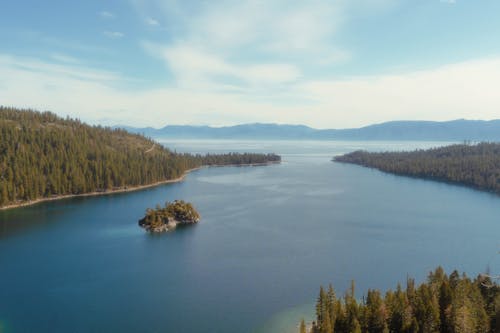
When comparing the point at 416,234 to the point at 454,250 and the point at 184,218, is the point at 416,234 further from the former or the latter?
the point at 184,218

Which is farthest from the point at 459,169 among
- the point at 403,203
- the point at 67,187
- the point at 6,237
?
the point at 6,237

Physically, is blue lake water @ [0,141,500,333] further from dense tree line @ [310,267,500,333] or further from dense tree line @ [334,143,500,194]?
dense tree line @ [334,143,500,194]

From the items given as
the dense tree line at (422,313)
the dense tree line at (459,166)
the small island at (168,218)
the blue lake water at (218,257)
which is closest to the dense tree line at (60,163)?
the blue lake water at (218,257)

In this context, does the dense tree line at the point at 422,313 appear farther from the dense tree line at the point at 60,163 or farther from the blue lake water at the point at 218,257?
→ the dense tree line at the point at 60,163

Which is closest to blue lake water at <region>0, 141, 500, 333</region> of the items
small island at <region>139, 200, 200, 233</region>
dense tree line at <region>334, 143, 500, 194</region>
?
small island at <region>139, 200, 200, 233</region>

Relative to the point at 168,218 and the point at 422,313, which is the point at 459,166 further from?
the point at 422,313

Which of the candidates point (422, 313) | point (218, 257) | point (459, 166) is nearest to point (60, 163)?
point (218, 257)
